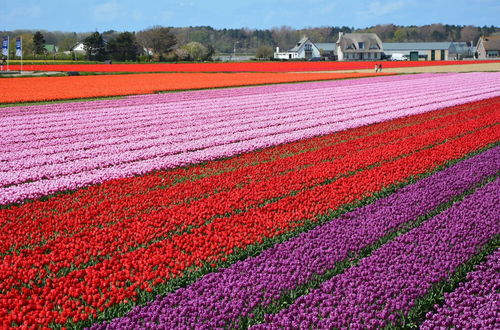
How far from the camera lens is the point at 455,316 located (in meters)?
5.46

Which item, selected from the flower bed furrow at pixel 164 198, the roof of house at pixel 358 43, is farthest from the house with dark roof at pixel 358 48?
the flower bed furrow at pixel 164 198

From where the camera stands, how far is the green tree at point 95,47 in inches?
3511

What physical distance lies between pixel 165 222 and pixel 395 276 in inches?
147

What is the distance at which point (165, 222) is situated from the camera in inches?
331

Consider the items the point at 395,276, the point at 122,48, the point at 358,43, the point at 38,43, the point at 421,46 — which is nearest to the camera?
the point at 395,276

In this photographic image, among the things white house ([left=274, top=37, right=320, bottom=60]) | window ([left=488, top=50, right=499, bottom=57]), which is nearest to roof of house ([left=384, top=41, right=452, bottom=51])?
window ([left=488, top=50, right=499, bottom=57])

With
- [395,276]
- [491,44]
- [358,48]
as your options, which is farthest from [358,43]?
[395,276]

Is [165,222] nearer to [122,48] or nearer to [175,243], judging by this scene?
[175,243]

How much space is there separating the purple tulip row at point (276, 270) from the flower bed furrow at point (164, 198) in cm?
268

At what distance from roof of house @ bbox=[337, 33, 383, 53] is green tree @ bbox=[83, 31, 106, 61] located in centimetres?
7061

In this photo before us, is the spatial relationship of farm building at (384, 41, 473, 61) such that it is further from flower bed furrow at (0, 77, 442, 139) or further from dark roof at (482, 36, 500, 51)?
flower bed furrow at (0, 77, 442, 139)

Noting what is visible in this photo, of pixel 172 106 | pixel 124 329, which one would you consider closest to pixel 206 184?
pixel 124 329

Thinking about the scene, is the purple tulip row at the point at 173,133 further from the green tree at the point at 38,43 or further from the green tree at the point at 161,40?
the green tree at the point at 38,43

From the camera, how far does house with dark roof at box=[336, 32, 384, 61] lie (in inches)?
5527
